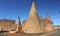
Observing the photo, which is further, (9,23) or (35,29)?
(9,23)

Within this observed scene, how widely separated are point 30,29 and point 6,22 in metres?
31.3

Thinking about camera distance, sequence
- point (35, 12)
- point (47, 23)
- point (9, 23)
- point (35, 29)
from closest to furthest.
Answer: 1. point (35, 29)
2. point (35, 12)
3. point (47, 23)
4. point (9, 23)

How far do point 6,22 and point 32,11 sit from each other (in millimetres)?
29817

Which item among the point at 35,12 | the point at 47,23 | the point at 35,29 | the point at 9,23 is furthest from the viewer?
the point at 9,23

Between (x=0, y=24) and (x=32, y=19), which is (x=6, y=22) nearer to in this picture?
(x=0, y=24)

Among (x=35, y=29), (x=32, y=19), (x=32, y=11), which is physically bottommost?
(x=35, y=29)

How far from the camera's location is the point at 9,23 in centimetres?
5494

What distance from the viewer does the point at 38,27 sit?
1034 inches

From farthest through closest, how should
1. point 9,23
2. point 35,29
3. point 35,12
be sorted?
point 9,23 → point 35,12 → point 35,29

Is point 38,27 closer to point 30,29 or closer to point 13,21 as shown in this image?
point 30,29

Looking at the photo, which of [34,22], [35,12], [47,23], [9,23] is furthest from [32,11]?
[9,23]

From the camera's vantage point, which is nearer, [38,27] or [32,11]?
[38,27]

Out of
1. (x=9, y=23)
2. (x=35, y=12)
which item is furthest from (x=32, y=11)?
(x=9, y=23)

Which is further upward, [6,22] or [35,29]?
[6,22]
